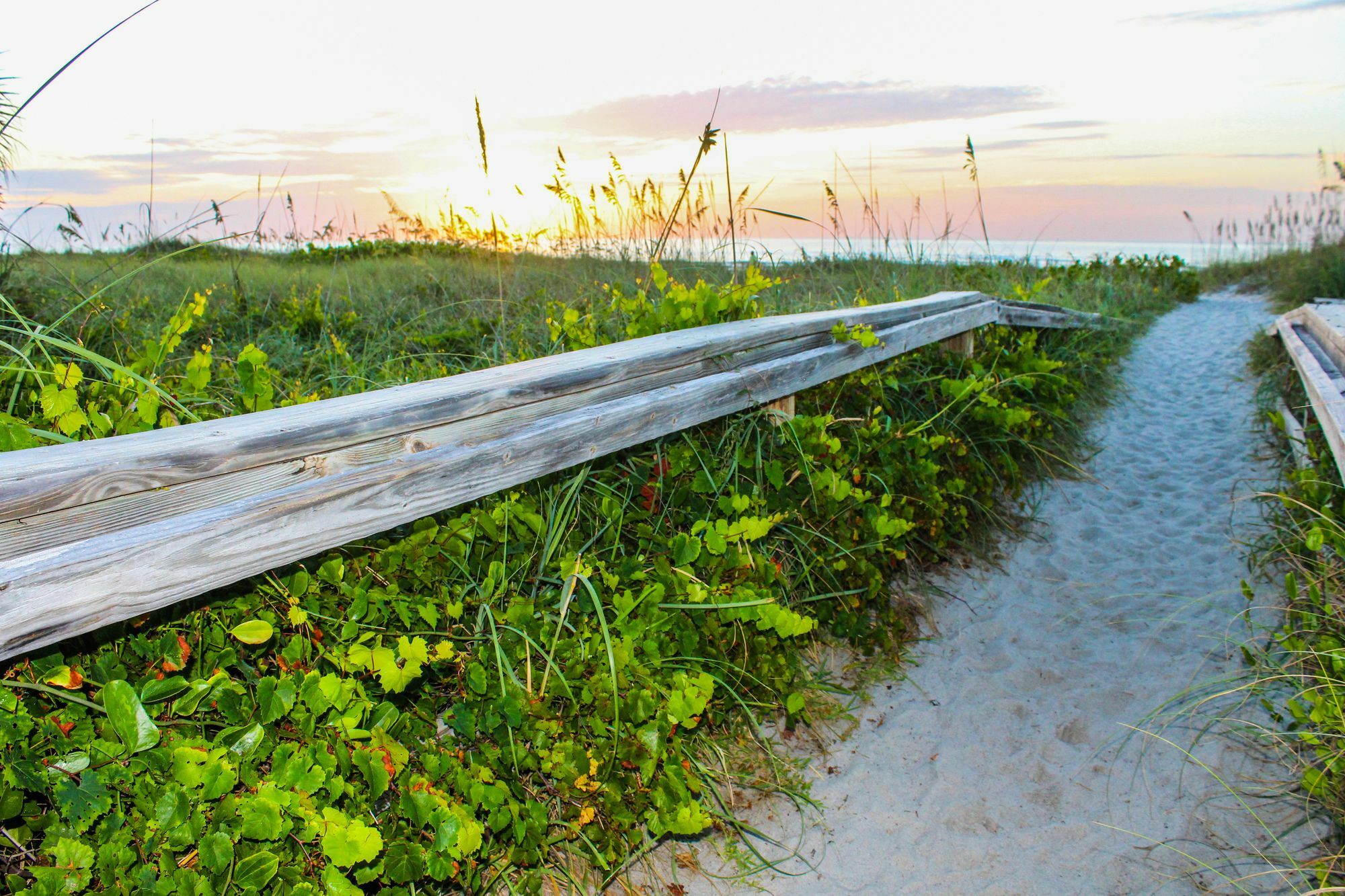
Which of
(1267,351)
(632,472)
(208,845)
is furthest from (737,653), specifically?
(1267,351)

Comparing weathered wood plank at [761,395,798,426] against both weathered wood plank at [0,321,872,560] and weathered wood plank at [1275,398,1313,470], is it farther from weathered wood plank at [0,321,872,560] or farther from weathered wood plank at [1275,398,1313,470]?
weathered wood plank at [1275,398,1313,470]

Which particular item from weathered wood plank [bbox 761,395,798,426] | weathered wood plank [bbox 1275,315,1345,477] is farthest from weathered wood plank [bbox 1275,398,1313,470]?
weathered wood plank [bbox 761,395,798,426]

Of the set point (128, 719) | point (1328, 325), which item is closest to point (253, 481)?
point (128, 719)

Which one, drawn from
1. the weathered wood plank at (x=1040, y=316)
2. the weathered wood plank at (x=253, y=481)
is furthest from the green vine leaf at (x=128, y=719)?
the weathered wood plank at (x=1040, y=316)

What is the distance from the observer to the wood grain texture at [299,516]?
1.40m

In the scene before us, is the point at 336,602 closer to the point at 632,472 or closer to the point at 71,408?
the point at 71,408

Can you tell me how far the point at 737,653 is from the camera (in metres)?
2.73

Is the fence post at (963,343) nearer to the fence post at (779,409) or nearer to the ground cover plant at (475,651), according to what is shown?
the ground cover plant at (475,651)

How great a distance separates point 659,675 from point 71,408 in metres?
1.71

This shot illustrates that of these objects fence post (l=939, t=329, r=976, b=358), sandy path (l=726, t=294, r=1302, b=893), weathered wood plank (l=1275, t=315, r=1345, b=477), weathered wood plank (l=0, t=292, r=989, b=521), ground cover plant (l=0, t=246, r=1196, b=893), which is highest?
fence post (l=939, t=329, r=976, b=358)

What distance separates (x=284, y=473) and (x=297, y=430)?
10cm

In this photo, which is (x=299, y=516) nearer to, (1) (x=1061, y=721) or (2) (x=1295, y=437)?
(1) (x=1061, y=721)

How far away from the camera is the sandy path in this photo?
7.93 feet

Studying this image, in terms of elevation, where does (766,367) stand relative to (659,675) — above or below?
above
